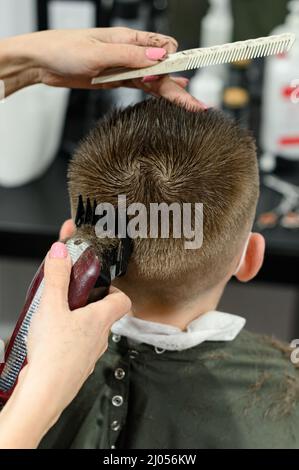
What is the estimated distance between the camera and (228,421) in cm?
136

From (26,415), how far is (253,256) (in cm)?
59

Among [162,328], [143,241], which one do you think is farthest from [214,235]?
[162,328]

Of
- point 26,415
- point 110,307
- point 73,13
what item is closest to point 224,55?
point 110,307

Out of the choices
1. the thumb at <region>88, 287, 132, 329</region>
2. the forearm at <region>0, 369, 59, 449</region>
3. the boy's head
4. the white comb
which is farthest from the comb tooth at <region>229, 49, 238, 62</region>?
the forearm at <region>0, 369, 59, 449</region>

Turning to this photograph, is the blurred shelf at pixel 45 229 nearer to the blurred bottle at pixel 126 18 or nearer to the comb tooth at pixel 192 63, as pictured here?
the blurred bottle at pixel 126 18

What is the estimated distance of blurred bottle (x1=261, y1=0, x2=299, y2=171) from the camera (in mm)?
2164

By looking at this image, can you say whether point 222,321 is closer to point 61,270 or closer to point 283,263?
point 61,270

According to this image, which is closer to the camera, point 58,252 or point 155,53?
point 58,252

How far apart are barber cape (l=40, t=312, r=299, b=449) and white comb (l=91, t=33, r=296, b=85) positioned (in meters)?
0.48

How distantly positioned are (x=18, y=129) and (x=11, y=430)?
1430mm

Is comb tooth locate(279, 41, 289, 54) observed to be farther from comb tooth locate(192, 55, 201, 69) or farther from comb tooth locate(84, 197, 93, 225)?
comb tooth locate(84, 197, 93, 225)

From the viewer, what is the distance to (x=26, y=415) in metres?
0.89

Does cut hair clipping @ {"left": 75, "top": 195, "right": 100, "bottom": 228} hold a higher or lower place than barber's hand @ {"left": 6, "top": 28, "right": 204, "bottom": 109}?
lower

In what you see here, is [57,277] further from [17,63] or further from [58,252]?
[17,63]
